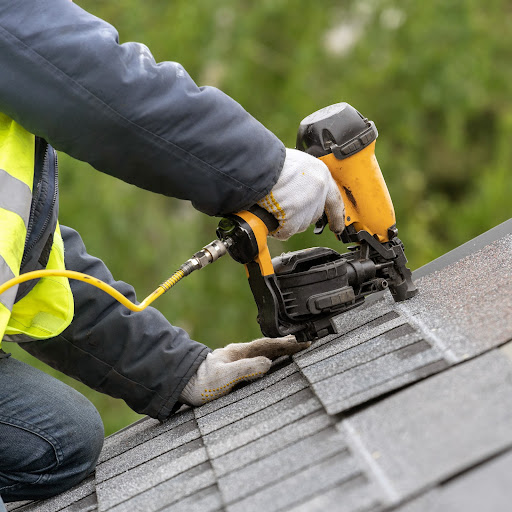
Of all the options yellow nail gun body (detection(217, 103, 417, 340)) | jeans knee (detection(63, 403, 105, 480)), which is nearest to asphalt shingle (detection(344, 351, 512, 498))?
yellow nail gun body (detection(217, 103, 417, 340))

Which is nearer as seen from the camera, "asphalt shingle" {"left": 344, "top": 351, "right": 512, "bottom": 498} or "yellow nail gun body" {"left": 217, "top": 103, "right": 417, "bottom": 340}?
"asphalt shingle" {"left": 344, "top": 351, "right": 512, "bottom": 498}

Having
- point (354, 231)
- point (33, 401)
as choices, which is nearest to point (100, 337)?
point (33, 401)

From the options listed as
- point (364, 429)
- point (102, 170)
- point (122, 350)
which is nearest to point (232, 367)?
point (122, 350)

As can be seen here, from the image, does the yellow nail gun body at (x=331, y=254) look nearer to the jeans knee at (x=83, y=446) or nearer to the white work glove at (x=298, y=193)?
the white work glove at (x=298, y=193)

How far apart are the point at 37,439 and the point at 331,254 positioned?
3.49 feet

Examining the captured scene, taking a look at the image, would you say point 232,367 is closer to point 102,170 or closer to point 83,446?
point 83,446

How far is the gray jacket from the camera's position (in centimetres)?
176

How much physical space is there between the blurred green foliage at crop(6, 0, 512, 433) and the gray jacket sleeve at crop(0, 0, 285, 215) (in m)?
4.41

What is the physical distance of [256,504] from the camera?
Answer: 1.43m

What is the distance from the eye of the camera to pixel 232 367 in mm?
2328

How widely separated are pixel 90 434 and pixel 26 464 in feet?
0.68

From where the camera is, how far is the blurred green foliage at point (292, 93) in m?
6.68

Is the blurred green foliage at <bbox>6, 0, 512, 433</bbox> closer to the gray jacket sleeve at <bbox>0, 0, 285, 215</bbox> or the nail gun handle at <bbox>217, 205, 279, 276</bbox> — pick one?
the nail gun handle at <bbox>217, 205, 279, 276</bbox>

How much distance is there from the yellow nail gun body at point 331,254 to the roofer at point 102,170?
0.09 m
